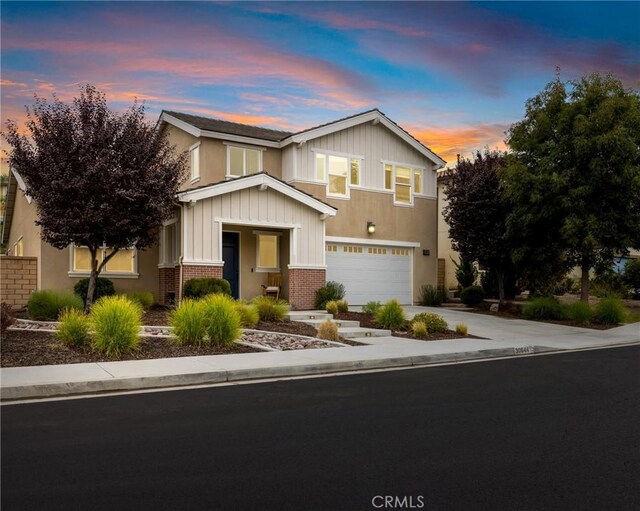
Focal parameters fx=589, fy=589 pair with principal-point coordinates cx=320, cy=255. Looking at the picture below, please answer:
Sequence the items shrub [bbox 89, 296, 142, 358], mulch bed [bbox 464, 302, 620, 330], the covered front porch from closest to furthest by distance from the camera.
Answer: shrub [bbox 89, 296, 142, 358] → the covered front porch → mulch bed [bbox 464, 302, 620, 330]

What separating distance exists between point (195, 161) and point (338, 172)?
5.87 meters

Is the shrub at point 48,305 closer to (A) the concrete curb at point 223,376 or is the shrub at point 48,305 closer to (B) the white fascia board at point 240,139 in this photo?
(A) the concrete curb at point 223,376

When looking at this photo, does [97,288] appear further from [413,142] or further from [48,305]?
[413,142]

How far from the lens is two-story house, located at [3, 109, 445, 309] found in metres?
19.6

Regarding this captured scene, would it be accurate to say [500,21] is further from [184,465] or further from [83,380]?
[184,465]

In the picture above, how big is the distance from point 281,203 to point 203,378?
12.0 metres

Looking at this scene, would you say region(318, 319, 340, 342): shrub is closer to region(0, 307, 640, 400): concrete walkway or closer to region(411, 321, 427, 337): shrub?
region(0, 307, 640, 400): concrete walkway

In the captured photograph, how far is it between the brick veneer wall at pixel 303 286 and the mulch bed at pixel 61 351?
319 inches

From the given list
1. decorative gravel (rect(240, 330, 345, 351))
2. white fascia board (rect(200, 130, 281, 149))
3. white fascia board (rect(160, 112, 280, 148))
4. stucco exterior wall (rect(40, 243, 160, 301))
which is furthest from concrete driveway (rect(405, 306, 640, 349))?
stucco exterior wall (rect(40, 243, 160, 301))

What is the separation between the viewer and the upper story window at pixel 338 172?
944 inches

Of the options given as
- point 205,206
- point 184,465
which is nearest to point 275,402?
point 184,465

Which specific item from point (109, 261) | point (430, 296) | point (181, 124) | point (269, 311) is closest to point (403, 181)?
point (430, 296)

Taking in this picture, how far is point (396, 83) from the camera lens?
18.5 m

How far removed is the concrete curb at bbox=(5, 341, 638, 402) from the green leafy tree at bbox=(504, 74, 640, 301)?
32.1ft
